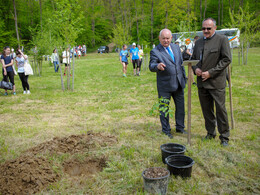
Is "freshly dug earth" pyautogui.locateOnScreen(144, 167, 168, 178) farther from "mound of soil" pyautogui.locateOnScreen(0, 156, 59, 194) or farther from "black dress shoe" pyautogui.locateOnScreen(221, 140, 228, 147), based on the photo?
"black dress shoe" pyautogui.locateOnScreen(221, 140, 228, 147)

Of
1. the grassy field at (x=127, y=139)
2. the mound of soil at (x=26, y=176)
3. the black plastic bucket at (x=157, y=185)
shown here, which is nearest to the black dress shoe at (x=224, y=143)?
the grassy field at (x=127, y=139)

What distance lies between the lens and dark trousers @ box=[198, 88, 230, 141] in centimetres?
436

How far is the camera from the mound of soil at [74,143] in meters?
4.36

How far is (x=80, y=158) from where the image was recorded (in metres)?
4.11

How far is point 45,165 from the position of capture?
3691 millimetres

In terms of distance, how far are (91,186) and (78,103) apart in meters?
5.32

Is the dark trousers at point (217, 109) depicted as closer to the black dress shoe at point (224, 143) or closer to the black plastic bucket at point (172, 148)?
the black dress shoe at point (224, 143)

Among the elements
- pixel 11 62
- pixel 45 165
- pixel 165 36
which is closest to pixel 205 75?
pixel 165 36

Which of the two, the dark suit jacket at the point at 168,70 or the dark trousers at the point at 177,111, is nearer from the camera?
the dark suit jacket at the point at 168,70

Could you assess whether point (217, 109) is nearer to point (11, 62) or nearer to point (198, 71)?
point (198, 71)

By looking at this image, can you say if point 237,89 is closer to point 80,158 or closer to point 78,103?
point 78,103

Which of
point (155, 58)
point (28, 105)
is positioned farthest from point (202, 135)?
point (28, 105)

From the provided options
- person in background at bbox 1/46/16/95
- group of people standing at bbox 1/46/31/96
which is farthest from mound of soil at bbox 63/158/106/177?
person in background at bbox 1/46/16/95

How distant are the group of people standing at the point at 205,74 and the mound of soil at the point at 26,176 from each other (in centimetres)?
238
